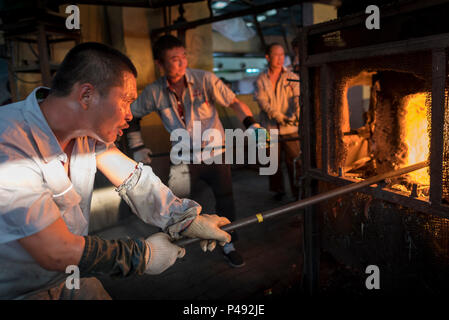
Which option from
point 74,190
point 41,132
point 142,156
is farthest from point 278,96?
point 41,132

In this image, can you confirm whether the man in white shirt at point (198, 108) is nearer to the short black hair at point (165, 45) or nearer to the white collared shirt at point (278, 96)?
the short black hair at point (165, 45)

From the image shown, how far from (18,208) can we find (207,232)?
79 centimetres

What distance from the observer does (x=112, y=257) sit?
4.47 feet

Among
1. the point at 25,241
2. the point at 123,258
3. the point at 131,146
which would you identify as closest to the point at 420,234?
the point at 123,258

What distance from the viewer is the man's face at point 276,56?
14.9ft

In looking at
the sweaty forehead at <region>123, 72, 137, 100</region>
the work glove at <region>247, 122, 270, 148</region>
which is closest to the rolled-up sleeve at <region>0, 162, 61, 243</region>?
the sweaty forehead at <region>123, 72, 137, 100</region>

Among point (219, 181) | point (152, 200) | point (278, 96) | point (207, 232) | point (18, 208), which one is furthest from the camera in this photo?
point (278, 96)

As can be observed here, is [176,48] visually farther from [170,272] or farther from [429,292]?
[429,292]

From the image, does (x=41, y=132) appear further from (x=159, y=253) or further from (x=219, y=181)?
(x=219, y=181)

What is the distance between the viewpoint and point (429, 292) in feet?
6.59

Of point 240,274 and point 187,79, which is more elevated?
point 187,79

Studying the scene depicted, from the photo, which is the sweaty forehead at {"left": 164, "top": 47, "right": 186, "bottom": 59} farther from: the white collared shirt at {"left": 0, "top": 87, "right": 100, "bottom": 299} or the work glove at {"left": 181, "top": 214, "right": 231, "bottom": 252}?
the work glove at {"left": 181, "top": 214, "right": 231, "bottom": 252}

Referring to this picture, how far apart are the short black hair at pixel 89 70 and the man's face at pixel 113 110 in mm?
38

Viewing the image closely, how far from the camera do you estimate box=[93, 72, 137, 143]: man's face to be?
1497 millimetres
